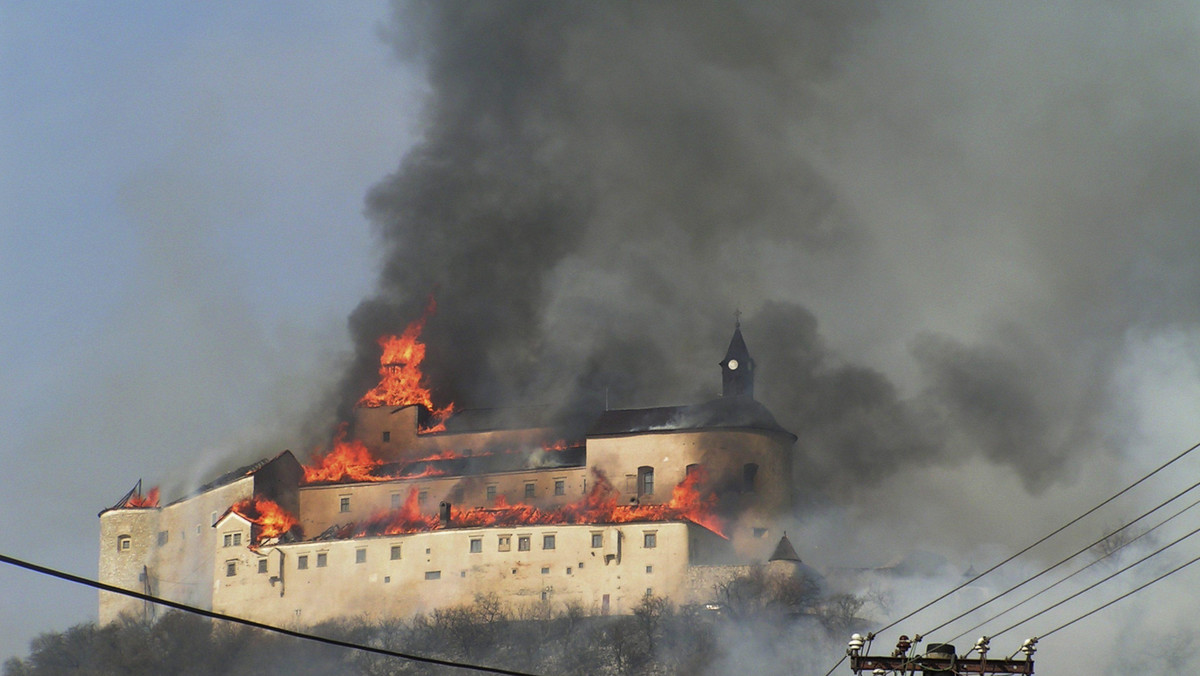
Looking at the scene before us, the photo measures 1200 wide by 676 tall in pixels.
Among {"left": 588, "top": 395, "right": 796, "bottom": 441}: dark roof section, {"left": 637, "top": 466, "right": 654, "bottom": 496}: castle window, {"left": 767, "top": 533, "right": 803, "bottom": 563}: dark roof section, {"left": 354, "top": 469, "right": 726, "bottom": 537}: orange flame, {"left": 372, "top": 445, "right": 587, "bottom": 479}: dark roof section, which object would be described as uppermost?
{"left": 588, "top": 395, "right": 796, "bottom": 441}: dark roof section

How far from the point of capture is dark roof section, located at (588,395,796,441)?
102m

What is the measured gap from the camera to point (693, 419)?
102188mm

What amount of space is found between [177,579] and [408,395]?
20482mm

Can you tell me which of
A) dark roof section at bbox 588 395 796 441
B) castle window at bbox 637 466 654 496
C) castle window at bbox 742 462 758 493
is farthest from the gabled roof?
castle window at bbox 742 462 758 493

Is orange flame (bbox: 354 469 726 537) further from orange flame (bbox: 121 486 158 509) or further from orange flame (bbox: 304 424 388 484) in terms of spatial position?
orange flame (bbox: 121 486 158 509)

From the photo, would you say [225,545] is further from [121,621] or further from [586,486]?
[586,486]

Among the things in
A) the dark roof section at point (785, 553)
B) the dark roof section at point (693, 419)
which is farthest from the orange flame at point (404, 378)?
the dark roof section at point (785, 553)

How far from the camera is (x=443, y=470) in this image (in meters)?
105

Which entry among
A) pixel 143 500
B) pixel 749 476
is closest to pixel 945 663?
pixel 749 476

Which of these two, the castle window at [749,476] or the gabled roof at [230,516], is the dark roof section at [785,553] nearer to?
the castle window at [749,476]

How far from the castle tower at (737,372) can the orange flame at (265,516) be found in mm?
28099

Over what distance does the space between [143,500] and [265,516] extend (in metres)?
12.2

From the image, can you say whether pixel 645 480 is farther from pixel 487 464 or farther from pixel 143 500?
pixel 143 500

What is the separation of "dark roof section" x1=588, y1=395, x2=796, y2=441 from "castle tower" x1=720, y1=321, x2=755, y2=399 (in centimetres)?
511
